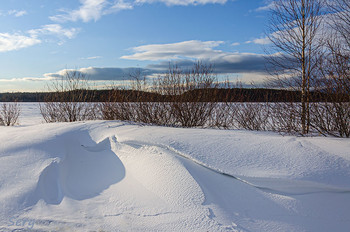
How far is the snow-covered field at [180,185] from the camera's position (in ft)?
10.7

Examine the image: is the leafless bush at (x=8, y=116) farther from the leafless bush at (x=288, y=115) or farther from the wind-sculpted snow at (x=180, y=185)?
the leafless bush at (x=288, y=115)

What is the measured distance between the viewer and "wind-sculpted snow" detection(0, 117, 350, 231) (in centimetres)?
328

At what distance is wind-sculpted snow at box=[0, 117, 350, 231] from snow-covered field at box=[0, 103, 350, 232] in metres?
0.01

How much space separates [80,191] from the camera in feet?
13.9

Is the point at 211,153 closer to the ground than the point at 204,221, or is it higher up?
higher up

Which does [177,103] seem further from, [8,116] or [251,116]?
[8,116]

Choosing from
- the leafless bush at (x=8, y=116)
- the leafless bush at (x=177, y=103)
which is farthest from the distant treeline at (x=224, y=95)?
the leafless bush at (x=8, y=116)

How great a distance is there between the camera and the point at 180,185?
3.81 metres

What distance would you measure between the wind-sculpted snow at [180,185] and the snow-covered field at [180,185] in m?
0.01

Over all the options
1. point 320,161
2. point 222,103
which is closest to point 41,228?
point 320,161

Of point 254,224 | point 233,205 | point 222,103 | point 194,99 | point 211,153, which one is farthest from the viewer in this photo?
point 222,103

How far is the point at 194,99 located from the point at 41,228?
613 centimetres

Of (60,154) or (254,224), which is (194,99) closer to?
(60,154)

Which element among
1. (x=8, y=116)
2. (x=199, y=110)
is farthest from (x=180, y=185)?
(x=8, y=116)
